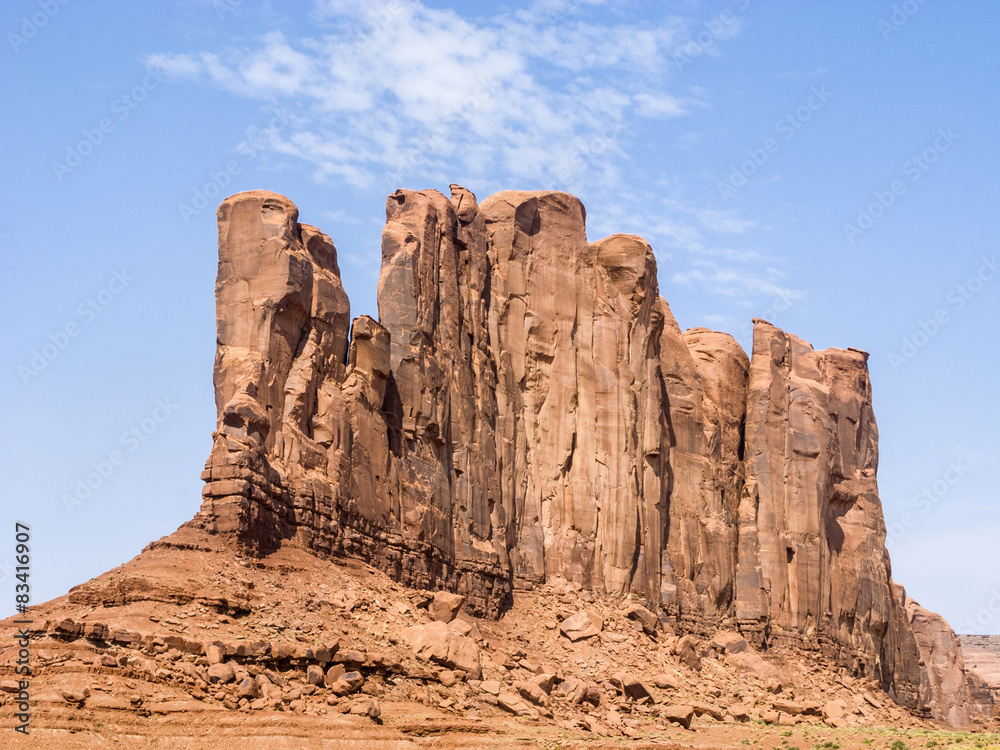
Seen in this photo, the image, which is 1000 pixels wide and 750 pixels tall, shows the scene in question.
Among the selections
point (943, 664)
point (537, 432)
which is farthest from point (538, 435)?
point (943, 664)

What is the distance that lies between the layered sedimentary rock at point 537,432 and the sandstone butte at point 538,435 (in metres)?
0.09

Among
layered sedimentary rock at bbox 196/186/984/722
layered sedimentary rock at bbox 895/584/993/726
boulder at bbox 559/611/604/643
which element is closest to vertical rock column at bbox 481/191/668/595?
layered sedimentary rock at bbox 196/186/984/722

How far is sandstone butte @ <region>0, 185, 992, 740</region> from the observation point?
41125 mm

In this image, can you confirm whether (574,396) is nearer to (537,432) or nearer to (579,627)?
(537,432)

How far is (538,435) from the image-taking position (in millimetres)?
53781

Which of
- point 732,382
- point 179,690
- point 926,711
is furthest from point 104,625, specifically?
point 926,711

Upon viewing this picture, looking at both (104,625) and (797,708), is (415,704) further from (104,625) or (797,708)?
(797,708)

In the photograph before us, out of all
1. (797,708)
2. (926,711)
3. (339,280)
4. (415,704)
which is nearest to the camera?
(415,704)

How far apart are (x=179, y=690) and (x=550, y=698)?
1197cm

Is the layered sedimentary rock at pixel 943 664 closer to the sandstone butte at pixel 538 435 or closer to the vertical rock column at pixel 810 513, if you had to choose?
the sandstone butte at pixel 538 435

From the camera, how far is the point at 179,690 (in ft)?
103

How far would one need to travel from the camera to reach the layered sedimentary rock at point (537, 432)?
41219 millimetres

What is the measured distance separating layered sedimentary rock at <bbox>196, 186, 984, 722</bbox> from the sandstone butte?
90 mm

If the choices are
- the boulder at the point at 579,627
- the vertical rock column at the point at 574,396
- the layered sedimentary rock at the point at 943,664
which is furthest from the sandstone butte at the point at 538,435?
the layered sedimentary rock at the point at 943,664
